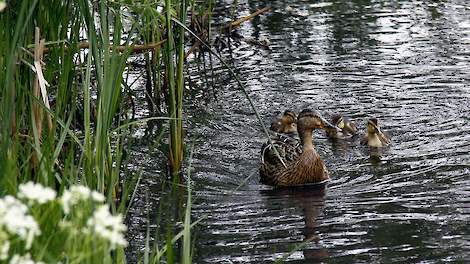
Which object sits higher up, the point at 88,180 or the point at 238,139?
the point at 88,180

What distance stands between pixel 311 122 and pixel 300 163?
0.49m

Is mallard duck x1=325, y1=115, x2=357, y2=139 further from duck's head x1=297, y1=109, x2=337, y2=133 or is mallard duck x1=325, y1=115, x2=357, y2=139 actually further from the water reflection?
the water reflection

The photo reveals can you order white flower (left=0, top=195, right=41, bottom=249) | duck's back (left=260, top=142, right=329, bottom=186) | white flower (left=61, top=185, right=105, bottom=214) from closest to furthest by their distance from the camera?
white flower (left=0, top=195, right=41, bottom=249) < white flower (left=61, top=185, right=105, bottom=214) < duck's back (left=260, top=142, right=329, bottom=186)

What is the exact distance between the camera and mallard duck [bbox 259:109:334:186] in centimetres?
706

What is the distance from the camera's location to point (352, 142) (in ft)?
26.6

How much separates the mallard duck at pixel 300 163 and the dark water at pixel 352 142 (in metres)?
0.13

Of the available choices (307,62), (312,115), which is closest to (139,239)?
(312,115)

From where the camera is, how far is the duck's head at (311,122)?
751 cm

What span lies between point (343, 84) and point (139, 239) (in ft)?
13.6

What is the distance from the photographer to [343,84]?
9273mm

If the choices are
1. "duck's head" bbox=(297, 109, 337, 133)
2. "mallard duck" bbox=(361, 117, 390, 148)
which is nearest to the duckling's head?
"mallard duck" bbox=(361, 117, 390, 148)

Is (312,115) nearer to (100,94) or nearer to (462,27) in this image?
(100,94)

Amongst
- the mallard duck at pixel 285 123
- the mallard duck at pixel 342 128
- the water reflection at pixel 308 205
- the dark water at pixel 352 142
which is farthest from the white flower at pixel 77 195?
the mallard duck at pixel 285 123

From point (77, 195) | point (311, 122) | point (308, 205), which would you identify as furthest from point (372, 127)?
point (77, 195)
